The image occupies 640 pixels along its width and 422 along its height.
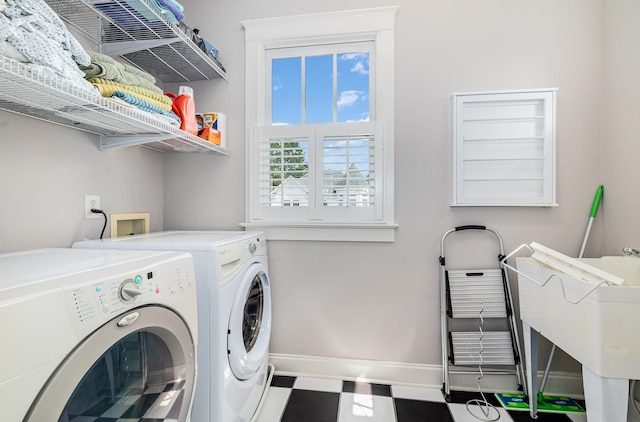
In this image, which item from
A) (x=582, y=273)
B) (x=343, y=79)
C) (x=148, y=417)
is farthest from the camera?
(x=343, y=79)

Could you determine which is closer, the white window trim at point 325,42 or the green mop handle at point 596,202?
the green mop handle at point 596,202

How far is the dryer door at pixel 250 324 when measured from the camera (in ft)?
4.15

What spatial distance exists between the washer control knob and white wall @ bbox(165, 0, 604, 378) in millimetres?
1193

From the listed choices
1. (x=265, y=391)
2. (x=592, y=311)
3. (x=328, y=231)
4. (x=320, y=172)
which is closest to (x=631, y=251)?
(x=592, y=311)

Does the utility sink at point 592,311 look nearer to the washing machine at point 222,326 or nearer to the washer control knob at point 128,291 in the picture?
the washing machine at point 222,326

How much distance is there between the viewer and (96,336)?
0.66 meters

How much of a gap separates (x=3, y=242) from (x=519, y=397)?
2.55 m

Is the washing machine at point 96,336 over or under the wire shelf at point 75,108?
under

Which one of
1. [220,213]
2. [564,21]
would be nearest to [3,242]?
[220,213]

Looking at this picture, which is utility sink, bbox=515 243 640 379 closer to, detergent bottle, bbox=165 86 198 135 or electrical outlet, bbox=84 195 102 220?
detergent bottle, bbox=165 86 198 135

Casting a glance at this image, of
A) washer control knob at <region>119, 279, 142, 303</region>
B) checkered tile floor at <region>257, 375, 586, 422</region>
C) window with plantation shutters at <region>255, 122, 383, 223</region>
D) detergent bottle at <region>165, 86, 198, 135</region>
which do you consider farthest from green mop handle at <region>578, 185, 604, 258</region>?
detergent bottle at <region>165, 86, 198, 135</region>

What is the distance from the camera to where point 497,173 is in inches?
68.4

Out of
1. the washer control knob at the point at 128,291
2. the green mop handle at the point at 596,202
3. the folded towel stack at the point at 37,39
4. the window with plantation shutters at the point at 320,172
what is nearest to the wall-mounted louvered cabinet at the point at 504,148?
the green mop handle at the point at 596,202

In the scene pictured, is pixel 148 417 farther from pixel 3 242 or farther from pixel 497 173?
pixel 497 173
